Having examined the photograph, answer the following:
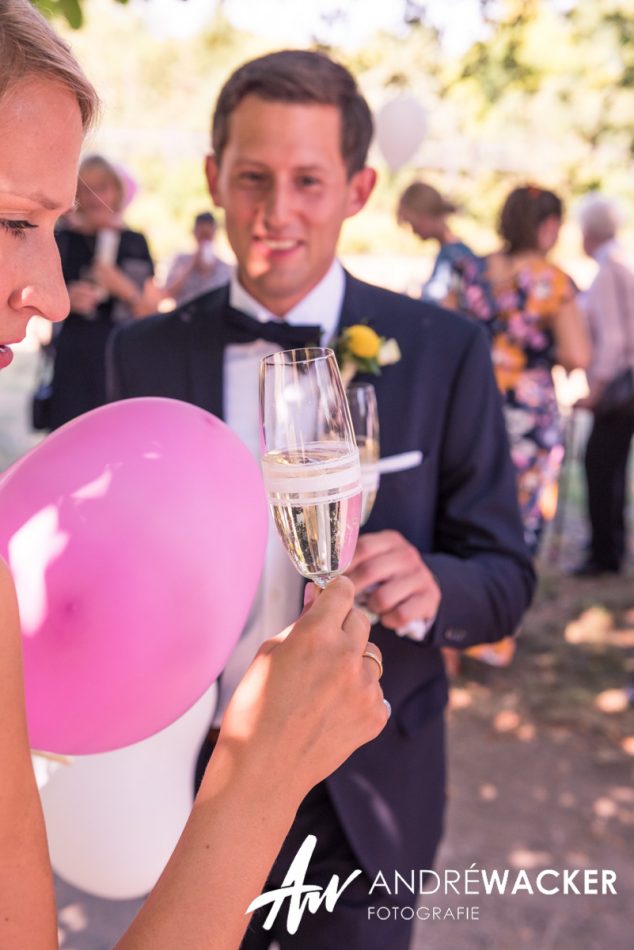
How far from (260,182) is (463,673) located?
3.88 meters

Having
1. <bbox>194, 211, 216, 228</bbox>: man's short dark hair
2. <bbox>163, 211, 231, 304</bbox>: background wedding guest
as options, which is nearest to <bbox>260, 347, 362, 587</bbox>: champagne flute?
<bbox>163, 211, 231, 304</bbox>: background wedding guest

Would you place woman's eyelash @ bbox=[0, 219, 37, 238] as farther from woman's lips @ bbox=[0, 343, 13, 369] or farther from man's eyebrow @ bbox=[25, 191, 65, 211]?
woman's lips @ bbox=[0, 343, 13, 369]

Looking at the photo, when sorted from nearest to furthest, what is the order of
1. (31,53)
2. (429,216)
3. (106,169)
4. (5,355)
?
1. (31,53)
2. (5,355)
3. (106,169)
4. (429,216)

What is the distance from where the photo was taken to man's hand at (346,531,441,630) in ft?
5.22

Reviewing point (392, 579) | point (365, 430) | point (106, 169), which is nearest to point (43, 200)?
point (365, 430)

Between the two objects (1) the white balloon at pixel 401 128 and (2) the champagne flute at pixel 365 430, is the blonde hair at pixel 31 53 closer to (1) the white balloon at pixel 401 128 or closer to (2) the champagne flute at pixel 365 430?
(2) the champagne flute at pixel 365 430

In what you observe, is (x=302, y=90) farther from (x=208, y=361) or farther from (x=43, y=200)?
(x=43, y=200)

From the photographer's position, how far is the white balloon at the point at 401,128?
6.59 metres

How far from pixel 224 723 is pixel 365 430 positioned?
73cm

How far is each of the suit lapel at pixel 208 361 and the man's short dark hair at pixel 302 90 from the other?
0.38m

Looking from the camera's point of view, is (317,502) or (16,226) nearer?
(16,226)

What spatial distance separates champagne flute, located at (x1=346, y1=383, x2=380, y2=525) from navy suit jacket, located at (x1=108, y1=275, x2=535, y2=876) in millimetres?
263

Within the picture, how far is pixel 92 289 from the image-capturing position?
5.74m

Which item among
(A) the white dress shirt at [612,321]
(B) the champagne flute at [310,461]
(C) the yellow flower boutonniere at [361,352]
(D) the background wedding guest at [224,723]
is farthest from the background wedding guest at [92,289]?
(D) the background wedding guest at [224,723]
